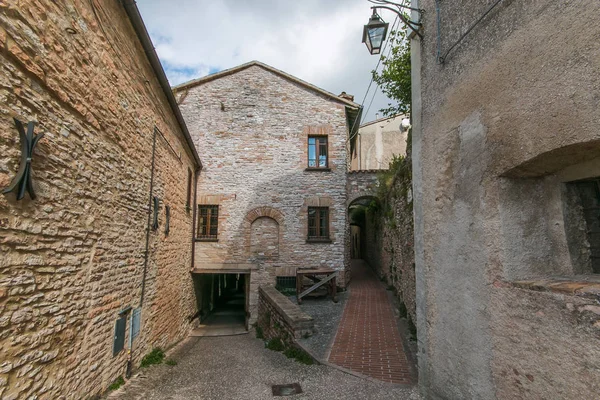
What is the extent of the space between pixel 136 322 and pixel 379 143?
58.4 feet

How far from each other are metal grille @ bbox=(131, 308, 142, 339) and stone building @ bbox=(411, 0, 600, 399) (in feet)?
14.9

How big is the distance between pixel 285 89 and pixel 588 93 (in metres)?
11.1

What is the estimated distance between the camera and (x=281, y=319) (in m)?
7.41

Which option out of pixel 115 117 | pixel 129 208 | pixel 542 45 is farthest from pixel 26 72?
pixel 542 45

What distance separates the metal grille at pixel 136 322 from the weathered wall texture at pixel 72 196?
170 millimetres

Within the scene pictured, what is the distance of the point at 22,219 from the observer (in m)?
2.68

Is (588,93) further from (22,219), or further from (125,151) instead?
(125,151)

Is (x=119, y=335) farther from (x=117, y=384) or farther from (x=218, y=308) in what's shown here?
(x=218, y=308)

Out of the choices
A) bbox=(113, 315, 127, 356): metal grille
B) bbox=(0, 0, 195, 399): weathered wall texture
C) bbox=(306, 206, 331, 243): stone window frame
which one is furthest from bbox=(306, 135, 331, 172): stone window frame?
bbox=(113, 315, 127, 356): metal grille

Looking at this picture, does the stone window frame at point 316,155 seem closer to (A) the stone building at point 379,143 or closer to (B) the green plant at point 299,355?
(B) the green plant at point 299,355

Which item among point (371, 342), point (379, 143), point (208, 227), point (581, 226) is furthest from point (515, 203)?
point (379, 143)

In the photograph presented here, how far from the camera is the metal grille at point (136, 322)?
5.18 metres

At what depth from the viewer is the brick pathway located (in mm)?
4906

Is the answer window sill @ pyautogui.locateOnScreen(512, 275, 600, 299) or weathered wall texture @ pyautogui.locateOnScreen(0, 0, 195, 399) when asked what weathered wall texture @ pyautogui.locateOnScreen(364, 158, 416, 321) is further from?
weathered wall texture @ pyautogui.locateOnScreen(0, 0, 195, 399)
